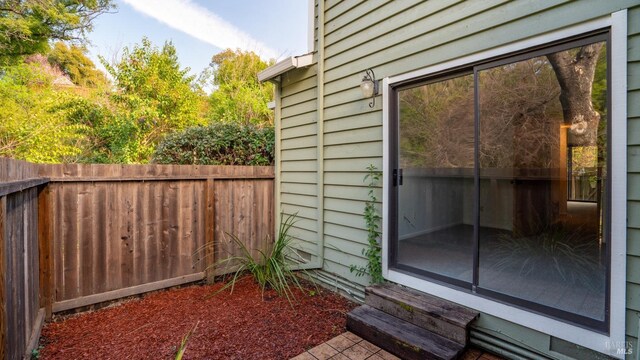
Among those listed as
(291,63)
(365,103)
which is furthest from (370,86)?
(291,63)

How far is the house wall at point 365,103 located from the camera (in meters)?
1.65

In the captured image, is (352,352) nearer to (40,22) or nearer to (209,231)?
(209,231)

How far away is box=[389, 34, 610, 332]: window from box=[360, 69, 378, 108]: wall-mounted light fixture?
213mm

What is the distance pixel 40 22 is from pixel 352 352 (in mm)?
12001

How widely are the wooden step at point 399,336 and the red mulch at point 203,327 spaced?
0.24 m

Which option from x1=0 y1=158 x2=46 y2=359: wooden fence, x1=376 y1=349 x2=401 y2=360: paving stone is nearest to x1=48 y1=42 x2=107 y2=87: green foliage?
x1=0 y1=158 x2=46 y2=359: wooden fence

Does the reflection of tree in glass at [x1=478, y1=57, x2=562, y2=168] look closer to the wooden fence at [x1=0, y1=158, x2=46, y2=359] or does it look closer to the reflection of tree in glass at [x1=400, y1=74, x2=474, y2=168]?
the reflection of tree in glass at [x1=400, y1=74, x2=474, y2=168]

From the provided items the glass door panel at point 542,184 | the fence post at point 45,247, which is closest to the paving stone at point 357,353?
the glass door panel at point 542,184

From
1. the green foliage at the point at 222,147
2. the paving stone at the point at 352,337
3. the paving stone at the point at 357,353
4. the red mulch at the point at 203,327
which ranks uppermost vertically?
the green foliage at the point at 222,147

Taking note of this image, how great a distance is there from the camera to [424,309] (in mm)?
2275

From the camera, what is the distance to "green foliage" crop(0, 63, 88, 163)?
20.2 feet

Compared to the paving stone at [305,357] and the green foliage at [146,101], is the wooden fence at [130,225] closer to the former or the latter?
the paving stone at [305,357]

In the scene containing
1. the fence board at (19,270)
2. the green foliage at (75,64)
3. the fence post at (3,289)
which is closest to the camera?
the fence post at (3,289)

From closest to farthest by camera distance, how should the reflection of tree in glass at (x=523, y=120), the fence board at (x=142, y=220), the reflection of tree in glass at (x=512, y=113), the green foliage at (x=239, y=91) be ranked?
the reflection of tree in glass at (x=512, y=113)
the fence board at (x=142, y=220)
the reflection of tree in glass at (x=523, y=120)
the green foliage at (x=239, y=91)
